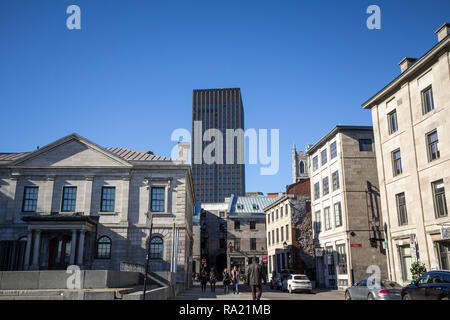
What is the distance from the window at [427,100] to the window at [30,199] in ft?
100

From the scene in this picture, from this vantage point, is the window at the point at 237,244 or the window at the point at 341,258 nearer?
the window at the point at 341,258

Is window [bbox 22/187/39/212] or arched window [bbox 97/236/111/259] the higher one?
window [bbox 22/187/39/212]

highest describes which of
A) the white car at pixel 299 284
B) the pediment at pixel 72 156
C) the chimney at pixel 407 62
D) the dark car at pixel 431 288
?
the chimney at pixel 407 62

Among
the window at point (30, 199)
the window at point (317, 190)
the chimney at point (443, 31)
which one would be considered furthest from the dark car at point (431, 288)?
the window at point (30, 199)

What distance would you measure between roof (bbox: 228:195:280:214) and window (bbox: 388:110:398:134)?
45.9 m

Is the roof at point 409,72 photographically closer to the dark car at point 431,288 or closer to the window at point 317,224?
the dark car at point 431,288

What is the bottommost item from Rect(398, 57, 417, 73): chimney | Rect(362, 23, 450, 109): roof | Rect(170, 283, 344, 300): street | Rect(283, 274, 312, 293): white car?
Rect(170, 283, 344, 300): street

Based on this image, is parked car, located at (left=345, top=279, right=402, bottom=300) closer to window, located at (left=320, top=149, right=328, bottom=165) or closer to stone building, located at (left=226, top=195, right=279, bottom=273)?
window, located at (left=320, top=149, right=328, bottom=165)

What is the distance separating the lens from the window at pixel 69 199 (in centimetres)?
3303

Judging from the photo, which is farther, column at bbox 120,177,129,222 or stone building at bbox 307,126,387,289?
stone building at bbox 307,126,387,289

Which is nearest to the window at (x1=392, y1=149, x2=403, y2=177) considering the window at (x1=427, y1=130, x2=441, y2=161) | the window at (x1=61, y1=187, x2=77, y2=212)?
the window at (x1=427, y1=130, x2=441, y2=161)

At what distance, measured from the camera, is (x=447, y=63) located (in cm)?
2239

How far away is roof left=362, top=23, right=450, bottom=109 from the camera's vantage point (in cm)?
2250
